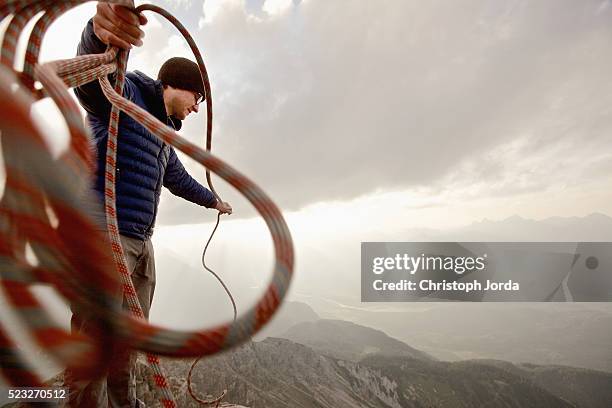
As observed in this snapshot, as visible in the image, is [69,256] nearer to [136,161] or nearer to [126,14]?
[126,14]

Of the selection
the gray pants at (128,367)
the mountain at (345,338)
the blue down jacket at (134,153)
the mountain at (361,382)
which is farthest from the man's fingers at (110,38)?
the mountain at (345,338)

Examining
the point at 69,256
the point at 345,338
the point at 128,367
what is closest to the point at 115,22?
the point at 69,256

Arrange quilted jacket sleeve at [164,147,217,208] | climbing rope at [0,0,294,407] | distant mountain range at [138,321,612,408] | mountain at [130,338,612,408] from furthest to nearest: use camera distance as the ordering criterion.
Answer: distant mountain range at [138,321,612,408], mountain at [130,338,612,408], quilted jacket sleeve at [164,147,217,208], climbing rope at [0,0,294,407]

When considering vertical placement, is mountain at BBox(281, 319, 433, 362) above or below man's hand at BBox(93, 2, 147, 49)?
below

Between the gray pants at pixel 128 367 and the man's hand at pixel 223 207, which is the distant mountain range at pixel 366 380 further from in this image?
the man's hand at pixel 223 207

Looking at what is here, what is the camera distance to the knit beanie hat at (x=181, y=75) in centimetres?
297

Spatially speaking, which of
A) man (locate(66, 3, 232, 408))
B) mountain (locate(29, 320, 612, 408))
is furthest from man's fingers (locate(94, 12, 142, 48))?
mountain (locate(29, 320, 612, 408))

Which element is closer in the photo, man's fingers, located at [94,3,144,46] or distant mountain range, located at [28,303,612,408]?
man's fingers, located at [94,3,144,46]

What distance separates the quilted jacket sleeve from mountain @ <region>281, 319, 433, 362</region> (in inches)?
3575

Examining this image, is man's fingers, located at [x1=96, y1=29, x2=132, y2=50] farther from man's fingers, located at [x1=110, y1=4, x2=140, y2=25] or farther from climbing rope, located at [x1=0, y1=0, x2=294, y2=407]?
climbing rope, located at [x1=0, y1=0, x2=294, y2=407]

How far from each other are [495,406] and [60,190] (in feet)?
289

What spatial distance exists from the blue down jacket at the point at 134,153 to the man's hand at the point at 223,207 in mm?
797

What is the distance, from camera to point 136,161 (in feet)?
8.64

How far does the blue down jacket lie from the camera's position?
245cm
